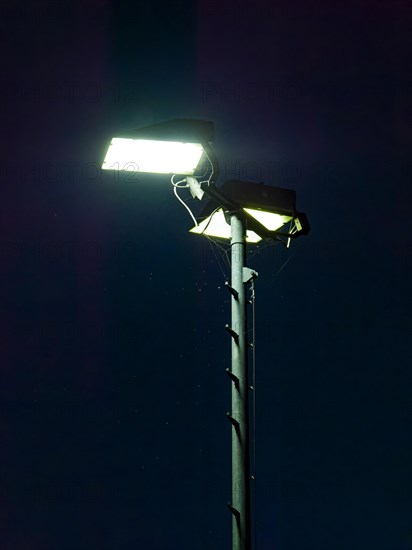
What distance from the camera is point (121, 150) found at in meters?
5.72

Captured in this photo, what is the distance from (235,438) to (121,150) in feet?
8.53

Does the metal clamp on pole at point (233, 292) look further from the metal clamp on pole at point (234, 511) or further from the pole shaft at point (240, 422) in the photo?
the metal clamp on pole at point (234, 511)

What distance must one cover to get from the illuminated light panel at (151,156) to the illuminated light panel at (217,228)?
54cm

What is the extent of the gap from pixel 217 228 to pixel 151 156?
101cm

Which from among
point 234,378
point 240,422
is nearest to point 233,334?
point 234,378

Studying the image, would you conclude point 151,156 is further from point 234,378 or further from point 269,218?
point 234,378

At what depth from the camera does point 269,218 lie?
619 cm

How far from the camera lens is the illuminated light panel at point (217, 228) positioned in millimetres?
6258

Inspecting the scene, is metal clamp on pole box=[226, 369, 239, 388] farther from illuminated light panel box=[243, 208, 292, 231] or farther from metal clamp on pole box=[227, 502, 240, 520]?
illuminated light panel box=[243, 208, 292, 231]

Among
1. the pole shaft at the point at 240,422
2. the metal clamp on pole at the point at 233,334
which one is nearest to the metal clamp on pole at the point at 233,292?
the pole shaft at the point at 240,422

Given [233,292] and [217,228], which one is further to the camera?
[217,228]

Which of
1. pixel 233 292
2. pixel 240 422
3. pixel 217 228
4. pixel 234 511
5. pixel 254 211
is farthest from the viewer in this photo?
pixel 217 228

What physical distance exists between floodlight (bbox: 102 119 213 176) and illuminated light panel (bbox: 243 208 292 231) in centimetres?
63

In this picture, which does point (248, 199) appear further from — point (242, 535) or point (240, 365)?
point (242, 535)
